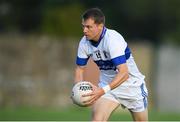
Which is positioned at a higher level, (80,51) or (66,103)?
(80,51)

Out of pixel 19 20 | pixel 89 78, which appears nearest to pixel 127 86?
pixel 89 78

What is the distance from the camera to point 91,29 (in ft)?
32.4

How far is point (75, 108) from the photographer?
2361cm

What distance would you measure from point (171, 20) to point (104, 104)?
18052 millimetres

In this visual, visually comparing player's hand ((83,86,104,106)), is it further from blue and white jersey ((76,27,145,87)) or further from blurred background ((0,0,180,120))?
blurred background ((0,0,180,120))

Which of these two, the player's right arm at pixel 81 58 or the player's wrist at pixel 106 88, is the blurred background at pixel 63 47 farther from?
the player's wrist at pixel 106 88

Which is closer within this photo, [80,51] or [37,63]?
[80,51]

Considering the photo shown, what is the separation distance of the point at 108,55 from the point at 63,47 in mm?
15382

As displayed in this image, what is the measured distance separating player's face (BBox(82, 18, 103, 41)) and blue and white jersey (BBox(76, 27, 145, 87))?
13 centimetres

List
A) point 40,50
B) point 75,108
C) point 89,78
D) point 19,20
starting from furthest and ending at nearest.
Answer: point 19,20, point 40,50, point 75,108, point 89,78

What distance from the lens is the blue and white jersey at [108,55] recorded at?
32.5 feet

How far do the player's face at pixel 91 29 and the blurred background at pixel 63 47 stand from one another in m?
12.6

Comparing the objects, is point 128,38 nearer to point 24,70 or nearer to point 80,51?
point 24,70

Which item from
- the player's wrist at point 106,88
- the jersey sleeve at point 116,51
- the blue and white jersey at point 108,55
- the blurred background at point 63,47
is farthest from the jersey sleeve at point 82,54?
the blurred background at point 63,47
